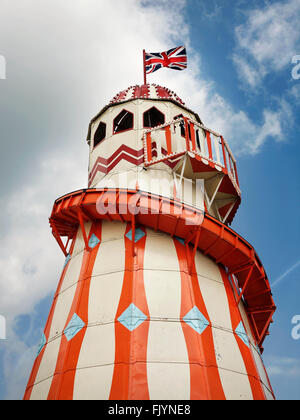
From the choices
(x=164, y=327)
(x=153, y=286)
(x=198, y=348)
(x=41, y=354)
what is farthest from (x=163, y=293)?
(x=41, y=354)

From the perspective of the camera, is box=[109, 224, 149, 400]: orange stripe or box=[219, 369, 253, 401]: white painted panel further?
box=[219, 369, 253, 401]: white painted panel

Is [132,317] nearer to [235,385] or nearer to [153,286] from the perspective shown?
[153,286]

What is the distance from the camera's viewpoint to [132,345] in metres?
13.0

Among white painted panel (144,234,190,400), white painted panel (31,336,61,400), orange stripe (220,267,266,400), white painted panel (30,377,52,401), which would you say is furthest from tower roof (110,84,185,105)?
white painted panel (30,377,52,401)

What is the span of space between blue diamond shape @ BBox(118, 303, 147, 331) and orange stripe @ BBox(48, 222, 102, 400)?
1.49 m

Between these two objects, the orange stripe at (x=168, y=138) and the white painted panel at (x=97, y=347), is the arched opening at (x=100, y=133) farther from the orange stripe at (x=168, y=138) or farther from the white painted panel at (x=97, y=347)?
the white painted panel at (x=97, y=347)

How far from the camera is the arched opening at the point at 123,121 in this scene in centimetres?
2259

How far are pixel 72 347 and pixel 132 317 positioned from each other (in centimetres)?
238

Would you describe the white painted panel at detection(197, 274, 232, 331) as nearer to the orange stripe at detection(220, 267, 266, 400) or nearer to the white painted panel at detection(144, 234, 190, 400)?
the orange stripe at detection(220, 267, 266, 400)

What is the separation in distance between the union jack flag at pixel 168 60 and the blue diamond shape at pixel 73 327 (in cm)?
1666

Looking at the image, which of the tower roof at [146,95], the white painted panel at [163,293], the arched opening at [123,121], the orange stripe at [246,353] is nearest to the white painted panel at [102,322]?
the white painted panel at [163,293]

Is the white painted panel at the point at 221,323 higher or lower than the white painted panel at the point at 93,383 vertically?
higher

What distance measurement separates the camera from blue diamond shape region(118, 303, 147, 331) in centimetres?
1351
